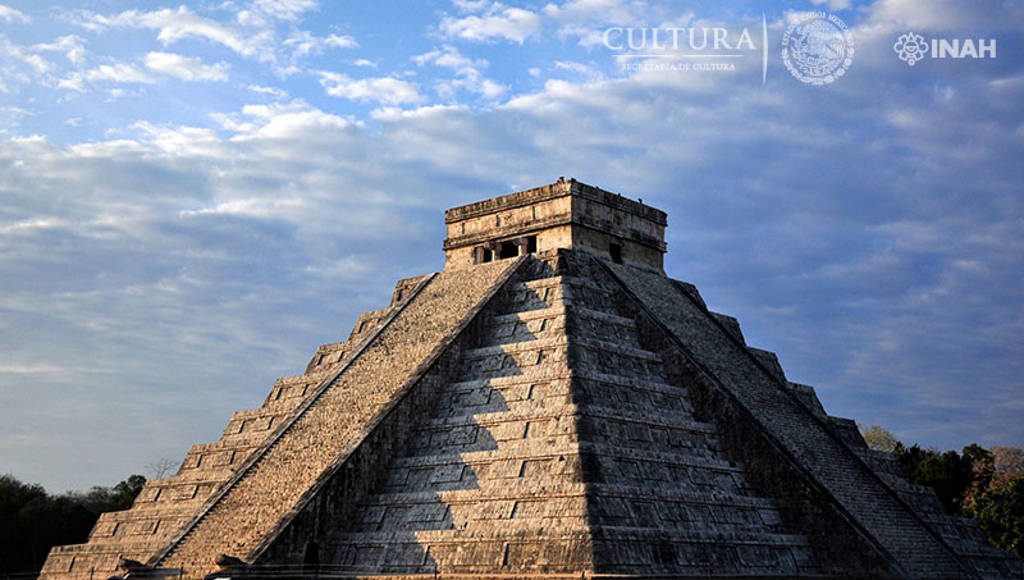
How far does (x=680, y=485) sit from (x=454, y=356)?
219 inches

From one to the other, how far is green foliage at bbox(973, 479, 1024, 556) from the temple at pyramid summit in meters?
9.16

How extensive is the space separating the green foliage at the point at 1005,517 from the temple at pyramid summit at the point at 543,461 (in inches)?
361

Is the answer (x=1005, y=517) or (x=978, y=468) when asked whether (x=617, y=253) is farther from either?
(x=978, y=468)

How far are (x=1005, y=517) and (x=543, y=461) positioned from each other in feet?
68.4

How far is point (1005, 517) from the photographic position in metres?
31.7

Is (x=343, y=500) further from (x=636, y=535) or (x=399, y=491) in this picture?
(x=636, y=535)

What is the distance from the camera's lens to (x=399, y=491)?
18594mm

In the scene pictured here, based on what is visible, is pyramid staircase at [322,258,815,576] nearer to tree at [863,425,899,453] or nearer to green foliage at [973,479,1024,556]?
green foliage at [973,479,1024,556]

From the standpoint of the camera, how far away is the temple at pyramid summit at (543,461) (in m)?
16.7

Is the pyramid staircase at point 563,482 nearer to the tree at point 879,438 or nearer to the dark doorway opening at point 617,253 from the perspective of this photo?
the dark doorway opening at point 617,253

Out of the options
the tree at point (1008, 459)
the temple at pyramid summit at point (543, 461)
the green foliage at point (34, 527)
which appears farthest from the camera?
the tree at point (1008, 459)

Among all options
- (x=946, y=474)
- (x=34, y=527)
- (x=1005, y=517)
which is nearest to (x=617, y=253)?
(x=1005, y=517)

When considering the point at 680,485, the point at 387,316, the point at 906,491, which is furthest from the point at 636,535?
the point at 387,316

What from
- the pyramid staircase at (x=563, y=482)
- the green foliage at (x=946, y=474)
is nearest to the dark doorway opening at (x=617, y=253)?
the pyramid staircase at (x=563, y=482)
